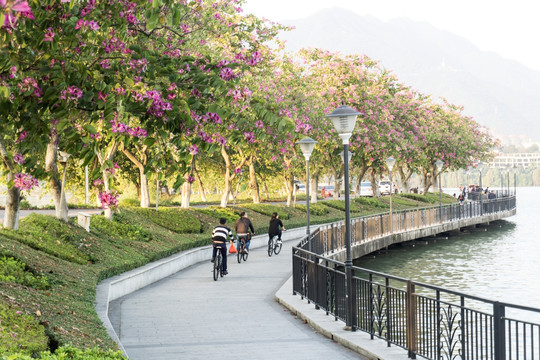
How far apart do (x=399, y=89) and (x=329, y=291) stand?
174ft

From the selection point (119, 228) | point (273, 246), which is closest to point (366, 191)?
point (273, 246)

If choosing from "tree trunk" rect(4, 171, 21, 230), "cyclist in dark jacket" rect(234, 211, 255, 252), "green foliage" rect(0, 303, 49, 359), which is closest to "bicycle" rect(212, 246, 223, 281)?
"cyclist in dark jacket" rect(234, 211, 255, 252)

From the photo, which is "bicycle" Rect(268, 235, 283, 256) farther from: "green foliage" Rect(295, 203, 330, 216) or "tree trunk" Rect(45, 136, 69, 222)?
"green foliage" Rect(295, 203, 330, 216)

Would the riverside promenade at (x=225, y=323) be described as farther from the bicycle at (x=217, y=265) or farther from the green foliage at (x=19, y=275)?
the green foliage at (x=19, y=275)

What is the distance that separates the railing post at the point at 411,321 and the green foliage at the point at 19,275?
254 inches

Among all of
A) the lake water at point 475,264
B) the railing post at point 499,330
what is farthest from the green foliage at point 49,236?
the lake water at point 475,264

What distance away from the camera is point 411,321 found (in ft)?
35.8

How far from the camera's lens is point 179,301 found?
17844mm

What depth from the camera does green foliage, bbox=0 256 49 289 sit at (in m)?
13.3

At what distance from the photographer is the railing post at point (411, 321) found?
1084 centimetres

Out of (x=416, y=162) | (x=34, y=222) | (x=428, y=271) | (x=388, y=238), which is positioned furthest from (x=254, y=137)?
(x=416, y=162)

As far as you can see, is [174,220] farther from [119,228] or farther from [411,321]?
[411,321]

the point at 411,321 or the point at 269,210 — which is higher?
the point at 269,210

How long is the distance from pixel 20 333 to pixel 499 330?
5504mm
